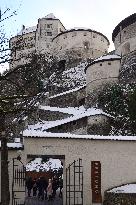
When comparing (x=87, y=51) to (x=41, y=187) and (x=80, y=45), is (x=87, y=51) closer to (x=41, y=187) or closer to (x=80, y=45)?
(x=80, y=45)

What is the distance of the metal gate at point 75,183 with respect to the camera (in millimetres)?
17750

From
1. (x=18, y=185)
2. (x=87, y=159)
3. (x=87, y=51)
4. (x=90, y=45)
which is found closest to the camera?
(x=18, y=185)

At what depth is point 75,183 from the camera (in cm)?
1789

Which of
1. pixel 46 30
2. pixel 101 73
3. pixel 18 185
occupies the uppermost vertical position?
pixel 46 30

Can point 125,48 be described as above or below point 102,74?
above

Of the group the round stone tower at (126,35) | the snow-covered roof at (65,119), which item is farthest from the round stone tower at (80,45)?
the snow-covered roof at (65,119)

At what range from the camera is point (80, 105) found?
4319 cm

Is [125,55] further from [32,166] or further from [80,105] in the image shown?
[32,166]

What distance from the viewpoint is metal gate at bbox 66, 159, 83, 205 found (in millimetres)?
17750

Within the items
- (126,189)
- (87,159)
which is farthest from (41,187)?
(126,189)

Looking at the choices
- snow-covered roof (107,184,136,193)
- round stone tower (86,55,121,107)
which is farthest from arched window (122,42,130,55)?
snow-covered roof (107,184,136,193)

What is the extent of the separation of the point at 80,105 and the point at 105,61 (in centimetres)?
532

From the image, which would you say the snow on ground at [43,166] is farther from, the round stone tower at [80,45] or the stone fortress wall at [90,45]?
the round stone tower at [80,45]

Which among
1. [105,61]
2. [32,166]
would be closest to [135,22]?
[105,61]
